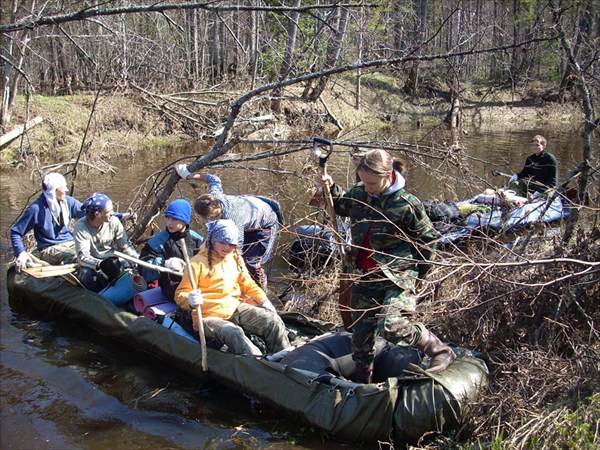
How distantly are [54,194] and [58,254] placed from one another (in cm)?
69

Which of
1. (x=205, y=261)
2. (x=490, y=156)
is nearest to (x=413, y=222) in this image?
(x=205, y=261)

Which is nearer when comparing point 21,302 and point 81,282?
point 81,282

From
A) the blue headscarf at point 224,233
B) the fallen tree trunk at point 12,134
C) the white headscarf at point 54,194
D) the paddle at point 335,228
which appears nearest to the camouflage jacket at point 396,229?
the paddle at point 335,228

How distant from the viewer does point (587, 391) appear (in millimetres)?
4281

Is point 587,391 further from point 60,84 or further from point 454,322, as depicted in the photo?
point 60,84

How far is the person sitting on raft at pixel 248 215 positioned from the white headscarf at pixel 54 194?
4.26 ft

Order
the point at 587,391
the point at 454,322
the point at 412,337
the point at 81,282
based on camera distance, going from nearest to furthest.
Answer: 1. the point at 587,391
2. the point at 412,337
3. the point at 454,322
4. the point at 81,282

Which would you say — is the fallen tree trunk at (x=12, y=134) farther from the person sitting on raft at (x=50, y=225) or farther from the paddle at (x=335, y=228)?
the paddle at (x=335, y=228)

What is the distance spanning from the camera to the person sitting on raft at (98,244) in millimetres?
6884

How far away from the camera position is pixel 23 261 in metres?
7.16

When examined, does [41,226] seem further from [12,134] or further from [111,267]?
[12,134]

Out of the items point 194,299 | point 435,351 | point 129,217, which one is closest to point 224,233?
point 194,299

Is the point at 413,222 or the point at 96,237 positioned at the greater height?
the point at 413,222

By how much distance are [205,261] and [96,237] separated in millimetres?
1906
